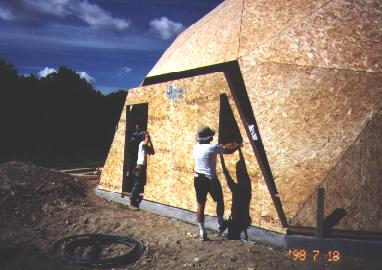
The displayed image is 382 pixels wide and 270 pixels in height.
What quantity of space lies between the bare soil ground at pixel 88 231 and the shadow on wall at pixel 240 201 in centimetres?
30

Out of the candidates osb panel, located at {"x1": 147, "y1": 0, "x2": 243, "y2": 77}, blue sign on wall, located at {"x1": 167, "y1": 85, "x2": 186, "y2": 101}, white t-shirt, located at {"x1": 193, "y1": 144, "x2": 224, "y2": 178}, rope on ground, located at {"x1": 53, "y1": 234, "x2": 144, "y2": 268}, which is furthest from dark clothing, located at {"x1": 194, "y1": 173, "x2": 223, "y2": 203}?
osb panel, located at {"x1": 147, "y1": 0, "x2": 243, "y2": 77}

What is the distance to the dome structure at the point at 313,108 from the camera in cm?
580

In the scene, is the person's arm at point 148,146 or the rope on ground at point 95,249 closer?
the rope on ground at point 95,249

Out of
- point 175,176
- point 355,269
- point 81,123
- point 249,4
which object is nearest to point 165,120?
point 175,176

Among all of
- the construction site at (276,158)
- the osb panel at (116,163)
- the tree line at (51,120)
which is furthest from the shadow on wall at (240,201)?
the tree line at (51,120)

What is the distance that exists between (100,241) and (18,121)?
58.0 feet

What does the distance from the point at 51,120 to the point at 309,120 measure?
20.8 meters

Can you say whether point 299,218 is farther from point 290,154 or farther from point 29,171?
point 29,171

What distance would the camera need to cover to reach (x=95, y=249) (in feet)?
18.6

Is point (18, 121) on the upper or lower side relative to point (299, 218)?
upper

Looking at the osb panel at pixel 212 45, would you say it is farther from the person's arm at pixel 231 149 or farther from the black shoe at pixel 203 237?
the black shoe at pixel 203 237

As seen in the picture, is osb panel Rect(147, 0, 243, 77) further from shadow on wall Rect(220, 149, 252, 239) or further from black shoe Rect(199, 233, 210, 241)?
black shoe Rect(199, 233, 210, 241)

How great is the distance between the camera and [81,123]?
83.3 ft

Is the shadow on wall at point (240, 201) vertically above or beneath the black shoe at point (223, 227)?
above
